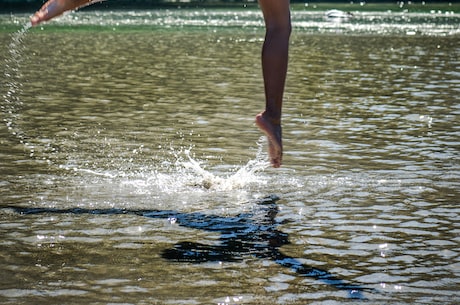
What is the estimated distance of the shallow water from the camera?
4.96 metres

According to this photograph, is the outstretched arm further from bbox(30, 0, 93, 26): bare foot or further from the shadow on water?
the shadow on water

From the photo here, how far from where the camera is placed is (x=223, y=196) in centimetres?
705

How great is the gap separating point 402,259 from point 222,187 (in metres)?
2.18

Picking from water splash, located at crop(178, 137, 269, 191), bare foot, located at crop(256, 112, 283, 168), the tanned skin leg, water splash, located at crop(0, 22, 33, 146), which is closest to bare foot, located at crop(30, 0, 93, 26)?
water splash, located at crop(0, 22, 33, 146)

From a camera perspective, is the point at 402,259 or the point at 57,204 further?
the point at 57,204

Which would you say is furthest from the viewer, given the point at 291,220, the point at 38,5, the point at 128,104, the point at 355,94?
the point at 38,5

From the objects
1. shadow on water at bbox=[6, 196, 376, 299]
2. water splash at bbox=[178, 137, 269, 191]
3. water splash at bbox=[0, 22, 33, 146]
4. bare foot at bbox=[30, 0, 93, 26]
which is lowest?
water splash at bbox=[0, 22, 33, 146]

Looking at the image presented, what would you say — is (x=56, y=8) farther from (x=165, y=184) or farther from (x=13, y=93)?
(x=13, y=93)

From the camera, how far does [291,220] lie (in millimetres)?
6301

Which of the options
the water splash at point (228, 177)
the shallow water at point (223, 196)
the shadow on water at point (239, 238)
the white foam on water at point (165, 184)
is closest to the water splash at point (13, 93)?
the shallow water at point (223, 196)

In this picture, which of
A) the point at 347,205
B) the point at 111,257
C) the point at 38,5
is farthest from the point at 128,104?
the point at 38,5

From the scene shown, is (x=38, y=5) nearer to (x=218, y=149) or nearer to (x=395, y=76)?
(x=395, y=76)

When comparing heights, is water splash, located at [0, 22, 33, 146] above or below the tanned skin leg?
below

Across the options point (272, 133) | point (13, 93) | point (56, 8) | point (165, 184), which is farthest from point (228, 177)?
point (13, 93)
